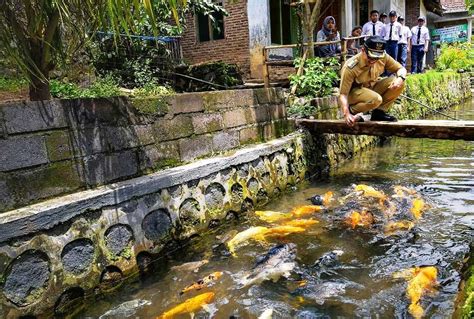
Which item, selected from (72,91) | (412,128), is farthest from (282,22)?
(72,91)

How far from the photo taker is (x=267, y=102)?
7.36 metres

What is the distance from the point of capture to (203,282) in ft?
13.9

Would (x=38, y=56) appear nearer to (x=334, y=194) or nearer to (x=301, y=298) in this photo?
(x=301, y=298)

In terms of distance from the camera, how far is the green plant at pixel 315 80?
908cm

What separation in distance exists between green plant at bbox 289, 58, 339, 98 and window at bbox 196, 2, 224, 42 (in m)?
6.08

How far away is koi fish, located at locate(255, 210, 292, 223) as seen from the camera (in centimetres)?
593

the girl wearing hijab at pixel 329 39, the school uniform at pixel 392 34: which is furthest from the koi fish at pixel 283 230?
the school uniform at pixel 392 34

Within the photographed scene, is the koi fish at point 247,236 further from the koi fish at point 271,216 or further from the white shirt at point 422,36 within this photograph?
the white shirt at point 422,36

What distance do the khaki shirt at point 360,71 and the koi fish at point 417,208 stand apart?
2.19 metres

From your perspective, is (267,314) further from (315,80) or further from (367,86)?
(315,80)

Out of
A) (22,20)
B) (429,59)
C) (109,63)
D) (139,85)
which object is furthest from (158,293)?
(429,59)

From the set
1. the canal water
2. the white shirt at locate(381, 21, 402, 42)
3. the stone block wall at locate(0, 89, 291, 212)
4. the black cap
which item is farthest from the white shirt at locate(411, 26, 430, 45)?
the stone block wall at locate(0, 89, 291, 212)

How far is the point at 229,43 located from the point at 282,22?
2.42 metres

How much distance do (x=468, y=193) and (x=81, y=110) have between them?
602cm
